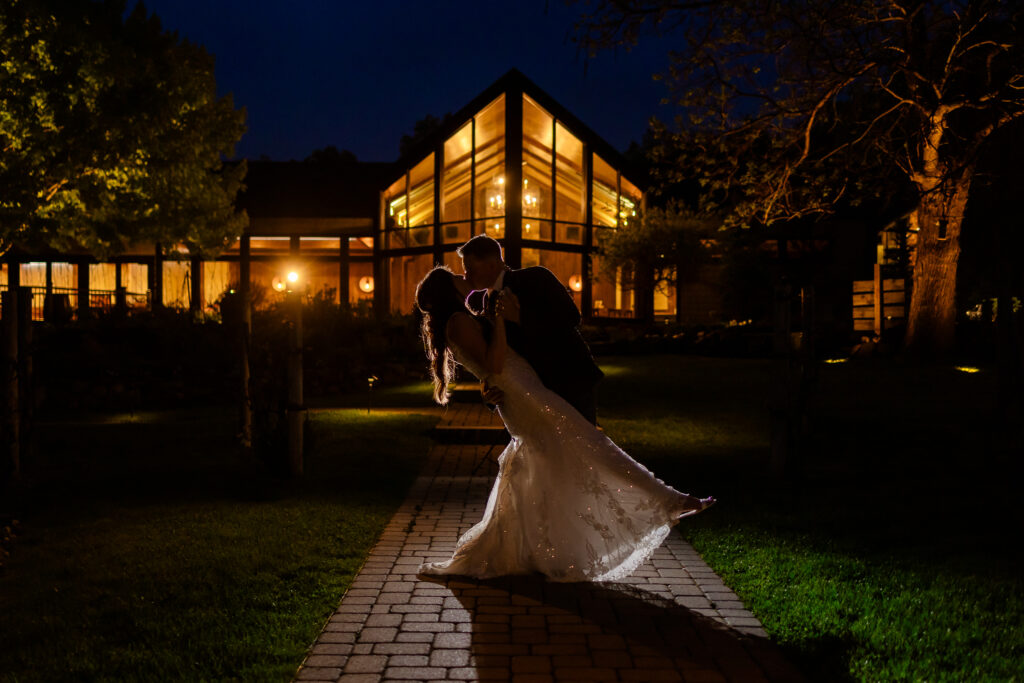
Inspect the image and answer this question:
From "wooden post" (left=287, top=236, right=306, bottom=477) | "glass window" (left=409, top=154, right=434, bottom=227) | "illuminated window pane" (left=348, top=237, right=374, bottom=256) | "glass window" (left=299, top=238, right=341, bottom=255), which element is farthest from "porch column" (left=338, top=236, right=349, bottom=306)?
"wooden post" (left=287, top=236, right=306, bottom=477)

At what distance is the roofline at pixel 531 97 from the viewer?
86.8 ft

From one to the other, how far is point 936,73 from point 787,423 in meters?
6.74

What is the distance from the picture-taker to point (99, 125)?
15.1 metres

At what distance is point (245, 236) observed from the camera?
31.5 metres

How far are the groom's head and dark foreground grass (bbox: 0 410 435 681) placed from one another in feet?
6.09

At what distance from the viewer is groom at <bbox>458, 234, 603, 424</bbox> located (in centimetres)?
421

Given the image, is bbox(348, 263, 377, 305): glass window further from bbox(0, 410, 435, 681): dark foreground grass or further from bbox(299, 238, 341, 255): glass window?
bbox(0, 410, 435, 681): dark foreground grass

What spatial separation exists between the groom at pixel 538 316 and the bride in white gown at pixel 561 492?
93mm

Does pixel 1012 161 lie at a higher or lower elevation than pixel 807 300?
higher

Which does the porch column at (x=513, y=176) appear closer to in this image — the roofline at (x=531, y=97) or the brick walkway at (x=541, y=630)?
the roofline at (x=531, y=97)

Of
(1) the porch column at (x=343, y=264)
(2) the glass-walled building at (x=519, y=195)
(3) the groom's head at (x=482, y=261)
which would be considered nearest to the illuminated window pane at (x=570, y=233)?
(2) the glass-walled building at (x=519, y=195)

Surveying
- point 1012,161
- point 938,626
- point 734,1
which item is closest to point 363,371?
point 734,1

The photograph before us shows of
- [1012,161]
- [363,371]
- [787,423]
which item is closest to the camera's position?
[787,423]

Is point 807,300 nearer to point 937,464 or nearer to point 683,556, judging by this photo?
point 937,464
